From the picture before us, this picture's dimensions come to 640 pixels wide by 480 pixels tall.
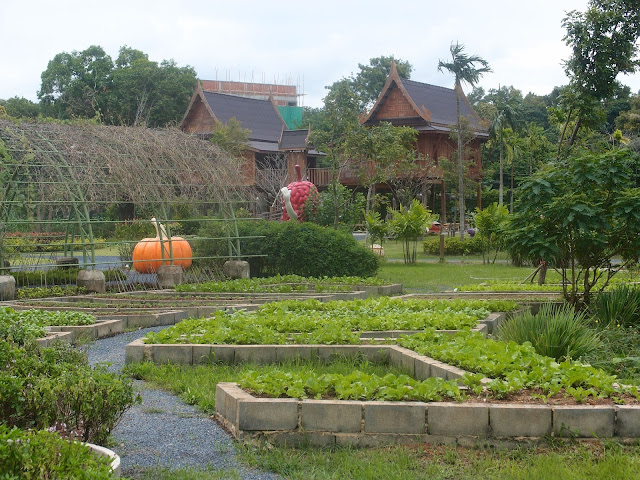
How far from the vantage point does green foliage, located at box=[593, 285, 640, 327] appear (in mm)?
9719

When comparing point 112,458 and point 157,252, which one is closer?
point 112,458

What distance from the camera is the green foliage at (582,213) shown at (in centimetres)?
1005

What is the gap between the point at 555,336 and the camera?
301 inches

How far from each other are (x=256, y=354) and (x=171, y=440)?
250 cm

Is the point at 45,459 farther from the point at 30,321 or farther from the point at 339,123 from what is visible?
the point at 339,123

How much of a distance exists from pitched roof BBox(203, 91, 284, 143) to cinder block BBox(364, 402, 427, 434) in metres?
37.3

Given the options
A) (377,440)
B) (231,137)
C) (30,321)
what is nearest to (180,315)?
(30,321)

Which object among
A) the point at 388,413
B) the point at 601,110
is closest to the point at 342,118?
the point at 601,110

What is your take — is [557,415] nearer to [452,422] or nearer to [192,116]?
[452,422]

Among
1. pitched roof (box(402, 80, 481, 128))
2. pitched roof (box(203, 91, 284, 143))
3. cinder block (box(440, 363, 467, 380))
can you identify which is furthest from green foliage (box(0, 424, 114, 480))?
pitched roof (box(203, 91, 284, 143))

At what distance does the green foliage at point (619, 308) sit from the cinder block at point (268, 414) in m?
5.54

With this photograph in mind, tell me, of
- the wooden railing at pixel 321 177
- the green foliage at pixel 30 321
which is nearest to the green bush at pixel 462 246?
the wooden railing at pixel 321 177

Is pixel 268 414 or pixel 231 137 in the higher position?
pixel 231 137

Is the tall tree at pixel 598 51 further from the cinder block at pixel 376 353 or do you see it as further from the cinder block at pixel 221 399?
the cinder block at pixel 221 399
